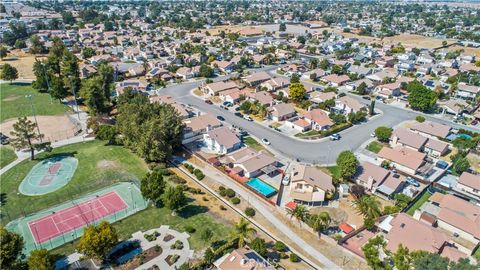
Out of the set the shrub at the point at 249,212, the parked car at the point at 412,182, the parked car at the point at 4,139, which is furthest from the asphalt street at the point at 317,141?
the parked car at the point at 4,139

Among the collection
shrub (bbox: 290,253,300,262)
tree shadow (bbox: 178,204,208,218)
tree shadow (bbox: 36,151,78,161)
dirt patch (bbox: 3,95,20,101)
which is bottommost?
dirt patch (bbox: 3,95,20,101)

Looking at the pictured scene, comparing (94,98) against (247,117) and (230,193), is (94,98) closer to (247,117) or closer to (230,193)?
(247,117)

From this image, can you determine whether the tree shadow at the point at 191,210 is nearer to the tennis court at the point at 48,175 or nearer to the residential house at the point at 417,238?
the tennis court at the point at 48,175

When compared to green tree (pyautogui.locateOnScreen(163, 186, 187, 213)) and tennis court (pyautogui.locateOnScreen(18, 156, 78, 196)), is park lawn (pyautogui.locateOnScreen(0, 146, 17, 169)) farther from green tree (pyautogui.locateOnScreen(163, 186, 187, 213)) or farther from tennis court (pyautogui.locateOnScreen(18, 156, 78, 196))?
green tree (pyautogui.locateOnScreen(163, 186, 187, 213))

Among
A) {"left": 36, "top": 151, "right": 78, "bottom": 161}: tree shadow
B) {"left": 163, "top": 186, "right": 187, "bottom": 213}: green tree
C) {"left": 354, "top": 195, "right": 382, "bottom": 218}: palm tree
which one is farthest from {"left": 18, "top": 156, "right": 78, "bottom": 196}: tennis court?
{"left": 354, "top": 195, "right": 382, "bottom": 218}: palm tree

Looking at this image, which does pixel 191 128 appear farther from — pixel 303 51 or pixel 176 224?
pixel 303 51

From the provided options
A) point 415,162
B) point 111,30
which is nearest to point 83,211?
point 415,162

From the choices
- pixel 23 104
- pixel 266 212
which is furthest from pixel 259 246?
pixel 23 104
